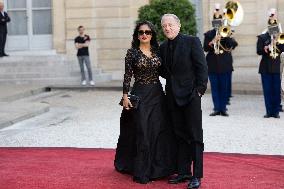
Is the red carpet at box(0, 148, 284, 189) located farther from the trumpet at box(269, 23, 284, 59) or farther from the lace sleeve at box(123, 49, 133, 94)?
the trumpet at box(269, 23, 284, 59)

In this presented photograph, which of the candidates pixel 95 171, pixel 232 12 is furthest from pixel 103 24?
pixel 95 171

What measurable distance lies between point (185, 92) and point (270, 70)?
6.40 metres

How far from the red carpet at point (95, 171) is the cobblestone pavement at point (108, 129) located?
803mm

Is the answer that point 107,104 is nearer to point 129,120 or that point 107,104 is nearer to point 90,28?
point 90,28

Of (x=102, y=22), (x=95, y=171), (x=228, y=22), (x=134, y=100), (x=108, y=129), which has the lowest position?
(x=108, y=129)

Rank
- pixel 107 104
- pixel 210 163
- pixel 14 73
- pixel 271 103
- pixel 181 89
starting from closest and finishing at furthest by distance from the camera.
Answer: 1. pixel 181 89
2. pixel 210 163
3. pixel 271 103
4. pixel 107 104
5. pixel 14 73

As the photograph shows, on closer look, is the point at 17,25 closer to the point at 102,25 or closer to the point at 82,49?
the point at 102,25

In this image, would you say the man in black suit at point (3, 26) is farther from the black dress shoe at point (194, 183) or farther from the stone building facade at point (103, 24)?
the black dress shoe at point (194, 183)

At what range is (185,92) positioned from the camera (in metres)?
7.61

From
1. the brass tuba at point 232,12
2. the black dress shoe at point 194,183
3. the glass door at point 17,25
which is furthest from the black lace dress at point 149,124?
the glass door at point 17,25

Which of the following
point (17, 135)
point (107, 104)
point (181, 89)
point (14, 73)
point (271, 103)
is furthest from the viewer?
point (14, 73)

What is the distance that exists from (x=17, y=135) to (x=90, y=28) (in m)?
11.3

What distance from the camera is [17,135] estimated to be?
1166 centimetres

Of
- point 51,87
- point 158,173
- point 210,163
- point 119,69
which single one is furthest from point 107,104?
point 158,173
